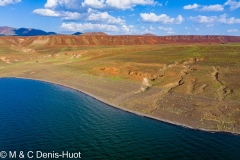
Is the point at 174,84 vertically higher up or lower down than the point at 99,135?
higher up

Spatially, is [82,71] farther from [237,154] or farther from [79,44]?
[79,44]

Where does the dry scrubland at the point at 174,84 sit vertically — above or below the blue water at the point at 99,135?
A: above

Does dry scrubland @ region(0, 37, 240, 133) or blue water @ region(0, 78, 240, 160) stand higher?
dry scrubland @ region(0, 37, 240, 133)

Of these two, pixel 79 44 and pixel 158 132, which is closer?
pixel 158 132

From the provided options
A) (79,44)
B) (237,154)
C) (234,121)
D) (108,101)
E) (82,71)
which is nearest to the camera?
(237,154)

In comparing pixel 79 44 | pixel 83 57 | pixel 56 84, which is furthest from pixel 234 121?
pixel 79 44

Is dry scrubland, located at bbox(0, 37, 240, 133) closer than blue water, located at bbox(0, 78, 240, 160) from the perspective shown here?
No

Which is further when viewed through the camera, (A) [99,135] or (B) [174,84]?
(B) [174,84]

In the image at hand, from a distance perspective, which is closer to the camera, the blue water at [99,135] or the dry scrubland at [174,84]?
the blue water at [99,135]
